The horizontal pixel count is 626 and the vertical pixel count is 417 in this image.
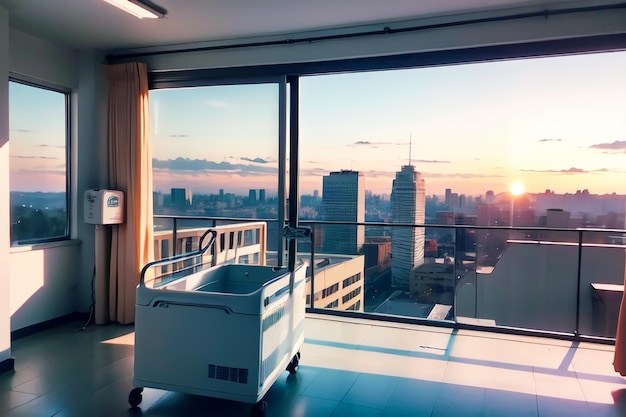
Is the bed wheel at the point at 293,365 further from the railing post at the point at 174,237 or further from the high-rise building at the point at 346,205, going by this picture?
the railing post at the point at 174,237

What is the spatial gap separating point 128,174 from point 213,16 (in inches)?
69.3

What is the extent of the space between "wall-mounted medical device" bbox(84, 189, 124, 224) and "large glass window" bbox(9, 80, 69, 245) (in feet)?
1.29

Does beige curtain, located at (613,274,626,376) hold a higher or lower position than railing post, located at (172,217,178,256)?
lower

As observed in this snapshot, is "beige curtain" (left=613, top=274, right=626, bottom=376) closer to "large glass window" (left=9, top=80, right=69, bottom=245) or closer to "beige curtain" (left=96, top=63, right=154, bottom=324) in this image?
"beige curtain" (left=96, top=63, right=154, bottom=324)

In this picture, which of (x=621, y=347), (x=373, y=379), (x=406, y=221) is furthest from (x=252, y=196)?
(x=621, y=347)

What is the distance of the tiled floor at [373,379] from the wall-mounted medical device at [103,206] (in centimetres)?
103

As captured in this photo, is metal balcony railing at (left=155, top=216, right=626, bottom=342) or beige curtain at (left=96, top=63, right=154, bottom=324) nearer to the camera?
beige curtain at (left=96, top=63, right=154, bottom=324)

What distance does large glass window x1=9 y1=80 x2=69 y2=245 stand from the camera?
3.99 metres

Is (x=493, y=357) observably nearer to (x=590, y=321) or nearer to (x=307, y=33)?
(x=590, y=321)

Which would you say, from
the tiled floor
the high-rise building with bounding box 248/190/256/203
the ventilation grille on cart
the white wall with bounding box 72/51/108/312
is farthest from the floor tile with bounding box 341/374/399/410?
the white wall with bounding box 72/51/108/312

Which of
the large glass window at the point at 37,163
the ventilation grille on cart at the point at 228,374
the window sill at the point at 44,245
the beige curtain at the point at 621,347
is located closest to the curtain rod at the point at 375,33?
the large glass window at the point at 37,163

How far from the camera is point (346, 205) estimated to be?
4.87 meters

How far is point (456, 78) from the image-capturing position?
4.80m

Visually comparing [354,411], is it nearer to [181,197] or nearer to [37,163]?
[181,197]
